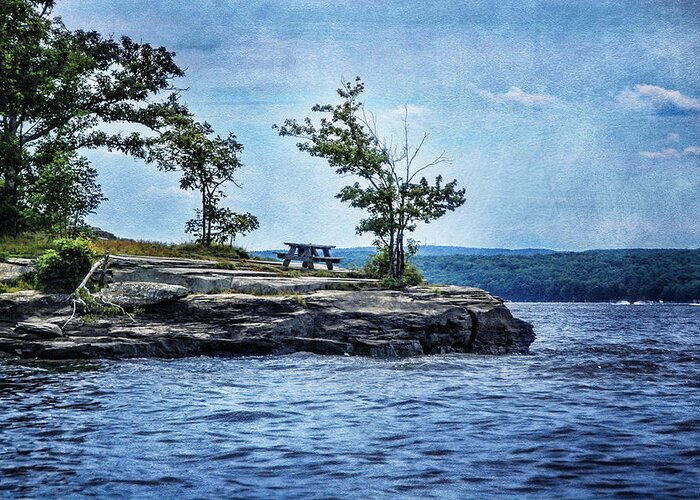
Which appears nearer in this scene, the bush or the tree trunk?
the bush

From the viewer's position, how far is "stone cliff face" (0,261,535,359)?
22.1 meters

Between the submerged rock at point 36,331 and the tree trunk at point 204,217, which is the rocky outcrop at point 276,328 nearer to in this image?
the submerged rock at point 36,331

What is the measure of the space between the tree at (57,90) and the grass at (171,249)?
222 inches

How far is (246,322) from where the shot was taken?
23.7 meters

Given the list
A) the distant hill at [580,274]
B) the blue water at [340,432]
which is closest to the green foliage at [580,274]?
the distant hill at [580,274]

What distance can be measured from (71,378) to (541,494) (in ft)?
43.5

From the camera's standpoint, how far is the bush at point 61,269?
24.2 meters

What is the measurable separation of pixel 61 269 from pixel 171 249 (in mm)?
9521

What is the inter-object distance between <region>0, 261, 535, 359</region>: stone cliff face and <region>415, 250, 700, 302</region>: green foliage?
99589 millimetres

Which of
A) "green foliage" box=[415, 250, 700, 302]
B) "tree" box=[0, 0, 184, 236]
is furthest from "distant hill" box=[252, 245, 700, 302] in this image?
"tree" box=[0, 0, 184, 236]

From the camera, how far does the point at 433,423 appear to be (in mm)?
12445

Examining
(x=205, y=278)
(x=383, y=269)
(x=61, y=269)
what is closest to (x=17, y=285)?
(x=61, y=269)

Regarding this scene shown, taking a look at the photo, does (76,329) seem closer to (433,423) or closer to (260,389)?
(260,389)

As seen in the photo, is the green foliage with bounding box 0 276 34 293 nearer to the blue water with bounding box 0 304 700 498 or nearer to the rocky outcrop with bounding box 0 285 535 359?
the rocky outcrop with bounding box 0 285 535 359
